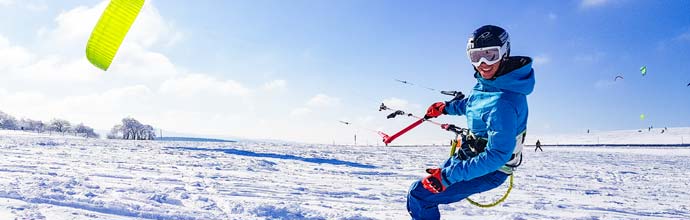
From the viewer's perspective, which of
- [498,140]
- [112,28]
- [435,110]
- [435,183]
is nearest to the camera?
[498,140]

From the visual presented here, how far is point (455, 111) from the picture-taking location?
4012mm

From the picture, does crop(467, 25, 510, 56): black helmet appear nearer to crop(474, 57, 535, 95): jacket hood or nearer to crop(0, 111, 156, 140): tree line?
crop(474, 57, 535, 95): jacket hood

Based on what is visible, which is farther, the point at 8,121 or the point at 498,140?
the point at 8,121

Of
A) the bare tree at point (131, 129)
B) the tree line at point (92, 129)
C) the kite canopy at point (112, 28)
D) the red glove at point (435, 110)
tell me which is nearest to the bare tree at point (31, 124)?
the tree line at point (92, 129)

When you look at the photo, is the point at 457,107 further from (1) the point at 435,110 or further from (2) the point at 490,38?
(2) the point at 490,38

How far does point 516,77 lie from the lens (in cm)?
307

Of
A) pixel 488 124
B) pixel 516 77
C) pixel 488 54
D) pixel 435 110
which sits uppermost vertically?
pixel 488 54

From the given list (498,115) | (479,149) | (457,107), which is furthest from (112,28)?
(498,115)

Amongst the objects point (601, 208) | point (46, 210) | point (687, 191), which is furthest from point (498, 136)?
point (687, 191)

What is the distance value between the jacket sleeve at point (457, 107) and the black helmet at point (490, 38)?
786 millimetres

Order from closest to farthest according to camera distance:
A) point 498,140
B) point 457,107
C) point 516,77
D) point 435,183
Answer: point 498,140, point 516,77, point 435,183, point 457,107

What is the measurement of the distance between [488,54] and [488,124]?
527 mm

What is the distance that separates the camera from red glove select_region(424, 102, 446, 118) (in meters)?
4.20

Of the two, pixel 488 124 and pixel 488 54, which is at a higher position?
pixel 488 54
